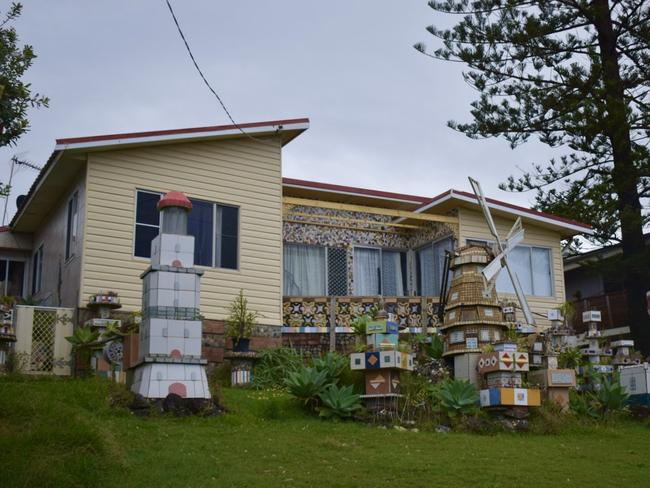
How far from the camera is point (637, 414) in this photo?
17.6 meters

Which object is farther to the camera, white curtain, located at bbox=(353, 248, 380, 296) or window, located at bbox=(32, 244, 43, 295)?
window, located at bbox=(32, 244, 43, 295)

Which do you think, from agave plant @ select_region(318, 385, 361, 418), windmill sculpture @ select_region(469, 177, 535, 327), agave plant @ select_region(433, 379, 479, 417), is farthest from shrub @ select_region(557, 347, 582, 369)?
agave plant @ select_region(318, 385, 361, 418)

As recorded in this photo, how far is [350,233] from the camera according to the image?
23.6 metres

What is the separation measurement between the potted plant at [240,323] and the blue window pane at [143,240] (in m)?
2.12

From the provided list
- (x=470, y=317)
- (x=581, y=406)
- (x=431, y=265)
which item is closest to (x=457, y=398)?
(x=470, y=317)

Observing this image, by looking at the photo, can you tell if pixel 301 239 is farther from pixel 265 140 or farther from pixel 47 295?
pixel 47 295

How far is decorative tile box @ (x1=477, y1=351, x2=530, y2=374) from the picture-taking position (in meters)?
15.7

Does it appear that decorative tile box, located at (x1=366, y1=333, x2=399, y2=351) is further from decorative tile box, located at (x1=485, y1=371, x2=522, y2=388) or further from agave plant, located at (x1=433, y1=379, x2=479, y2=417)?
decorative tile box, located at (x1=485, y1=371, x2=522, y2=388)

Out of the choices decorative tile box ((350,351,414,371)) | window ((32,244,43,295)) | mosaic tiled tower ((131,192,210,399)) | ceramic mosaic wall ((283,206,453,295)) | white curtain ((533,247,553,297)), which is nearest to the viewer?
mosaic tiled tower ((131,192,210,399))

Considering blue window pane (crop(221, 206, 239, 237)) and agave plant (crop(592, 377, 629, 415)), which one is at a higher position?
blue window pane (crop(221, 206, 239, 237))

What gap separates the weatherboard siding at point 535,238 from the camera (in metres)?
23.7

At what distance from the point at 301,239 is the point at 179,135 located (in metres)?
4.29

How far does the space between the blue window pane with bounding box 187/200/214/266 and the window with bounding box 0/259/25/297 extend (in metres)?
7.85

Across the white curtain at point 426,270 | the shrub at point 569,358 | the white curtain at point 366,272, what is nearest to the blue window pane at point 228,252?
the white curtain at point 366,272
